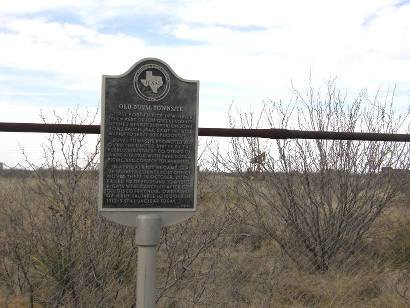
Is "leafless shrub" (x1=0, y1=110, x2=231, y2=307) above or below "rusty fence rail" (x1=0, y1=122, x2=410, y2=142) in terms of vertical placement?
below

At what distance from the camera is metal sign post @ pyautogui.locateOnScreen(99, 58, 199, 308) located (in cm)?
282

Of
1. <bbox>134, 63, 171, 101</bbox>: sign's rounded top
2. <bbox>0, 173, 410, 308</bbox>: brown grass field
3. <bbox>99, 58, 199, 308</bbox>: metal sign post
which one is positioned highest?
<bbox>134, 63, 171, 101</bbox>: sign's rounded top

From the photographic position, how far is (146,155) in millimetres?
2881

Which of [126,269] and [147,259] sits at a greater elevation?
[147,259]

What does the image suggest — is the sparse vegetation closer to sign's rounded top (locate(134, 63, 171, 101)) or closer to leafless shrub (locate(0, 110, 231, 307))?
leafless shrub (locate(0, 110, 231, 307))

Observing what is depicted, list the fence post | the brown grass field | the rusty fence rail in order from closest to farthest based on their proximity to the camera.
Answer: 1. the fence post
2. the rusty fence rail
3. the brown grass field

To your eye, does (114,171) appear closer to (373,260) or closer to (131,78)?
(131,78)

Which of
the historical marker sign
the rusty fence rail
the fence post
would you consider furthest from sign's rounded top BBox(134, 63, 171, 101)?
the fence post

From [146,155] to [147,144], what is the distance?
2.8 inches

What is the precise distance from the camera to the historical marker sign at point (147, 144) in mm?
2848

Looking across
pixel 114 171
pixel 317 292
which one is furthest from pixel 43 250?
pixel 317 292

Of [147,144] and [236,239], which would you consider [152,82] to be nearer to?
[147,144]

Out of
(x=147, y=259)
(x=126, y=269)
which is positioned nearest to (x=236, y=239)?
(x=126, y=269)

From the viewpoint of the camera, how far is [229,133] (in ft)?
11.3
